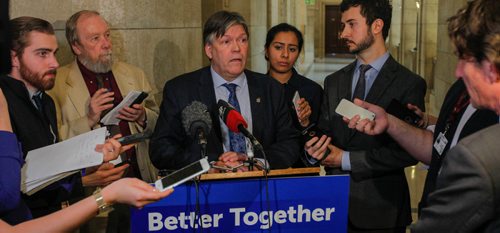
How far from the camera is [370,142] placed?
10.1ft

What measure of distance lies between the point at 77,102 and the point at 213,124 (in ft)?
3.53

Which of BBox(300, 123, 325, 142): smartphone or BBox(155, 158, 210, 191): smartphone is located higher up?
BBox(155, 158, 210, 191): smartphone

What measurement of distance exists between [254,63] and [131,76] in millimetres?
7408

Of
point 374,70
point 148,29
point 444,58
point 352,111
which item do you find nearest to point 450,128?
point 352,111

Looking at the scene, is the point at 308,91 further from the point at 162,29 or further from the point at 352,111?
the point at 162,29

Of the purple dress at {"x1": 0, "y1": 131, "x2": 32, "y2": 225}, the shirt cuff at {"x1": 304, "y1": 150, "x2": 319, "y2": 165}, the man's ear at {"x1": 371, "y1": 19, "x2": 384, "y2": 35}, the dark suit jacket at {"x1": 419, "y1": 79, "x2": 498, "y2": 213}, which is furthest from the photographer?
the man's ear at {"x1": 371, "y1": 19, "x2": 384, "y2": 35}

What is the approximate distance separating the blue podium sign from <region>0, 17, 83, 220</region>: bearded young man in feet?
1.63

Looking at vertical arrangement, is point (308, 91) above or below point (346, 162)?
above

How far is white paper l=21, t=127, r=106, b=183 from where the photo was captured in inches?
80.4

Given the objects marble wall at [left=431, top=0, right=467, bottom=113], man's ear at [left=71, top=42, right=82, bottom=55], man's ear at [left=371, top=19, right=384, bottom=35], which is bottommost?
marble wall at [left=431, top=0, right=467, bottom=113]

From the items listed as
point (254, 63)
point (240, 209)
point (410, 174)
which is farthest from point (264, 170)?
point (254, 63)

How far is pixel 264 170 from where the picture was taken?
2.26 m

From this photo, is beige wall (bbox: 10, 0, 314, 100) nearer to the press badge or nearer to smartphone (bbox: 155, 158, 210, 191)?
smartphone (bbox: 155, 158, 210, 191)

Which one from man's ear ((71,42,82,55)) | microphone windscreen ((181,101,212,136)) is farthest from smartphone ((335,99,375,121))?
man's ear ((71,42,82,55))
